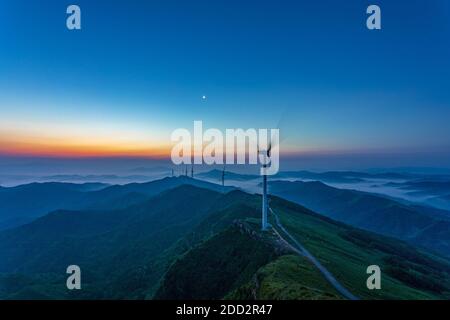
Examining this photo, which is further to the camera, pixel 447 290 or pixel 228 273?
pixel 447 290

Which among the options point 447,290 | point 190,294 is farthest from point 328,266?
point 447,290

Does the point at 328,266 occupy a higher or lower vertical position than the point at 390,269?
higher

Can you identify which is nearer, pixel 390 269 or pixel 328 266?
pixel 328 266
